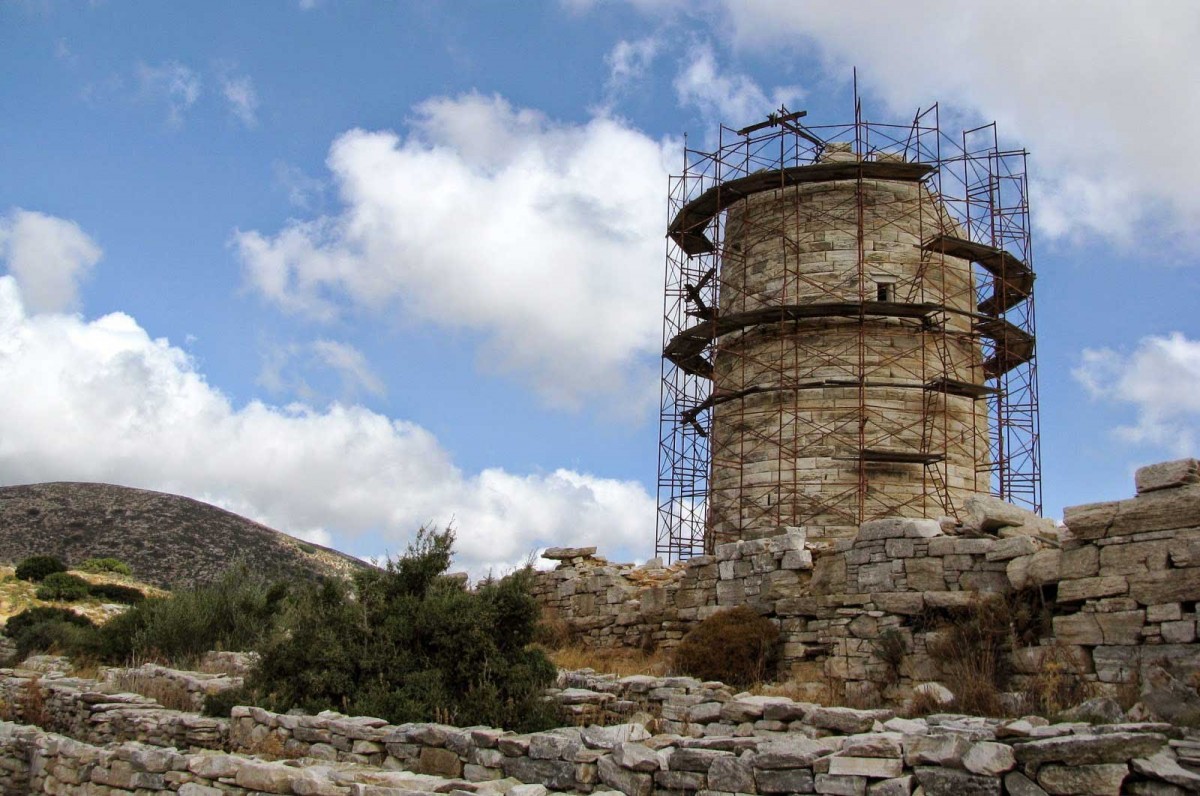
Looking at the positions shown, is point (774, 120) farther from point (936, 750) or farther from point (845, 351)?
point (936, 750)

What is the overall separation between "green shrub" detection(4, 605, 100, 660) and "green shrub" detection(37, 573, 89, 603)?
244 inches

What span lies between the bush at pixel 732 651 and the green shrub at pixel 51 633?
39.5 feet

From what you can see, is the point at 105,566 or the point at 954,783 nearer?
the point at 954,783

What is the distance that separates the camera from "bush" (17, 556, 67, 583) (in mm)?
35094

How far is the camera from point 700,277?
77.8 ft

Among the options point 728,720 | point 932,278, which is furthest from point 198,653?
point 932,278

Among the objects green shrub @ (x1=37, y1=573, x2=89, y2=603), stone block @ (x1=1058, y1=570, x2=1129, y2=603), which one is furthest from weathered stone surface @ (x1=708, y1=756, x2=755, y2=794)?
green shrub @ (x1=37, y1=573, x2=89, y2=603)

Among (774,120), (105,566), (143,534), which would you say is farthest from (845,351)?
(143,534)

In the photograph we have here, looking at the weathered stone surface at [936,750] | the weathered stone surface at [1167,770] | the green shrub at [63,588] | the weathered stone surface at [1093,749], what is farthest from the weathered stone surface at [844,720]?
the green shrub at [63,588]

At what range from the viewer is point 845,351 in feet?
63.0

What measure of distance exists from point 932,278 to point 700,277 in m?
5.54

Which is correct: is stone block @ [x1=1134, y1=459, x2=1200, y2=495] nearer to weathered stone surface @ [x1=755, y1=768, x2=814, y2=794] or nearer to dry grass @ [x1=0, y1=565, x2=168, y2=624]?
weathered stone surface @ [x1=755, y1=768, x2=814, y2=794]

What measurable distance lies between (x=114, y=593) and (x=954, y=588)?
29.0 metres

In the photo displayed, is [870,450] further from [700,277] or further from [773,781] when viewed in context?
[773,781]
